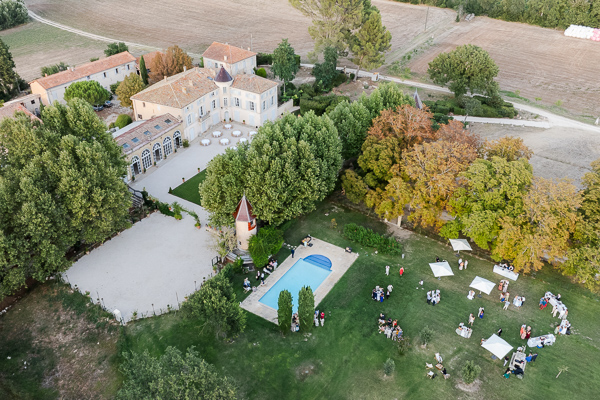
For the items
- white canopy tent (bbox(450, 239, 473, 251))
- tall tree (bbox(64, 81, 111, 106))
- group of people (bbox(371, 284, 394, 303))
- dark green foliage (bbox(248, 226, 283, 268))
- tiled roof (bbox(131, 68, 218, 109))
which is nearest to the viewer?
group of people (bbox(371, 284, 394, 303))

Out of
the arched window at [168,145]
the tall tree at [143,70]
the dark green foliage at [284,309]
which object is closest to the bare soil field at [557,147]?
the dark green foliage at [284,309]

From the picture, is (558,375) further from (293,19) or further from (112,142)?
(293,19)

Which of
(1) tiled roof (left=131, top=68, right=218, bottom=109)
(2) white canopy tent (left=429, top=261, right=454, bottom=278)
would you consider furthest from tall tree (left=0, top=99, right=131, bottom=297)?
(2) white canopy tent (left=429, top=261, right=454, bottom=278)

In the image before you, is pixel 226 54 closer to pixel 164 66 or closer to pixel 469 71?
pixel 164 66

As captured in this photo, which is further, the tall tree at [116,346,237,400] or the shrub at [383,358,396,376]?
the shrub at [383,358,396,376]

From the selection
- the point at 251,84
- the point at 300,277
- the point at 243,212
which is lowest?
the point at 300,277

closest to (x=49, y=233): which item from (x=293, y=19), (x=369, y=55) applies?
(x=369, y=55)

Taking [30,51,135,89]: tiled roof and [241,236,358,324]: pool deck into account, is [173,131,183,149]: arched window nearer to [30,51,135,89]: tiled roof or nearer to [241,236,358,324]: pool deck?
[30,51,135,89]: tiled roof

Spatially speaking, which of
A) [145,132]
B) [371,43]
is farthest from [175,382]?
[371,43]
